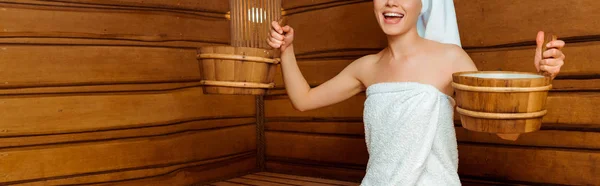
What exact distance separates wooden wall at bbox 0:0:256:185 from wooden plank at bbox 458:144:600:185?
1.72 metres

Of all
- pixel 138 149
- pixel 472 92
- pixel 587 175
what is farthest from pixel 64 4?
pixel 587 175

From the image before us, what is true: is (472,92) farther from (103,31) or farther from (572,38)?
(103,31)

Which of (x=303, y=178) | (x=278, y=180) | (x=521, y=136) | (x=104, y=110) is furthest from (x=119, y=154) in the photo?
(x=521, y=136)

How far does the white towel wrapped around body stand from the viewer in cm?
190

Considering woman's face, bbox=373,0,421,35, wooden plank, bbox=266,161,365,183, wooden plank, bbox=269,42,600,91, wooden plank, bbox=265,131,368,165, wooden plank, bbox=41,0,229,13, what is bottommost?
wooden plank, bbox=266,161,365,183

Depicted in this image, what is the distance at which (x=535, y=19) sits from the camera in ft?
9.03

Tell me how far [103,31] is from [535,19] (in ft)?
7.80

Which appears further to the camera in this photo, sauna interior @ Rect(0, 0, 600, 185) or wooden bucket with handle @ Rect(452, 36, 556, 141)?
sauna interior @ Rect(0, 0, 600, 185)

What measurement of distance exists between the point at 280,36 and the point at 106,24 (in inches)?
59.6

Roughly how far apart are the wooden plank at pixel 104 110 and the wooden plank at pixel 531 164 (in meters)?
1.73

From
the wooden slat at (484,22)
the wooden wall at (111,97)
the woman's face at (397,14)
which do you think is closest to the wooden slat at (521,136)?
the wooden slat at (484,22)

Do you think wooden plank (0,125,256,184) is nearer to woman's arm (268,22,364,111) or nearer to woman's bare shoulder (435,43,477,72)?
woman's arm (268,22,364,111)

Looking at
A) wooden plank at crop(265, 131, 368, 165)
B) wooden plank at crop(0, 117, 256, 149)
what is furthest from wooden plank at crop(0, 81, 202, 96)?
wooden plank at crop(265, 131, 368, 165)

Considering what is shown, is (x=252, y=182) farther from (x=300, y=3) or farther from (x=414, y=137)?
(x=414, y=137)
